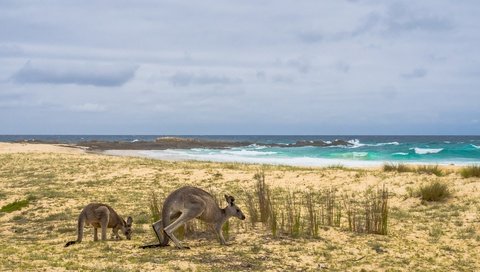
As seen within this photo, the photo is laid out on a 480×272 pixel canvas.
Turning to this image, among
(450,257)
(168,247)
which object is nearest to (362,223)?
(450,257)

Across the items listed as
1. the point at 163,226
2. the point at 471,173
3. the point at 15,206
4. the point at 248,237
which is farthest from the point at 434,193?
the point at 15,206

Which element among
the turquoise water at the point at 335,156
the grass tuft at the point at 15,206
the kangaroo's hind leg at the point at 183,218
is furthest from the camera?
the turquoise water at the point at 335,156

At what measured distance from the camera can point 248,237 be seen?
10.1 metres

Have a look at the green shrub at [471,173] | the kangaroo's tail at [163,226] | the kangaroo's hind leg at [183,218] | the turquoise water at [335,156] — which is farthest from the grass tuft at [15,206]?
the turquoise water at [335,156]

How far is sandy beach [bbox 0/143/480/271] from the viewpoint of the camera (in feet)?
27.2

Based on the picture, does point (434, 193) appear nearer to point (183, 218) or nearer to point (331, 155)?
point (183, 218)

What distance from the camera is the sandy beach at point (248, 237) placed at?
8281mm

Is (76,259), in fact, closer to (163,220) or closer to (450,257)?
(163,220)

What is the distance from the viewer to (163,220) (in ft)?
29.2

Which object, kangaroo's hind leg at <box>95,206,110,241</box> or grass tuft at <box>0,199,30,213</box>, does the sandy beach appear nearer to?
grass tuft at <box>0,199,30,213</box>

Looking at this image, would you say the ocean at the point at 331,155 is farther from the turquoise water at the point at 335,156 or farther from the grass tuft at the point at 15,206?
the grass tuft at the point at 15,206

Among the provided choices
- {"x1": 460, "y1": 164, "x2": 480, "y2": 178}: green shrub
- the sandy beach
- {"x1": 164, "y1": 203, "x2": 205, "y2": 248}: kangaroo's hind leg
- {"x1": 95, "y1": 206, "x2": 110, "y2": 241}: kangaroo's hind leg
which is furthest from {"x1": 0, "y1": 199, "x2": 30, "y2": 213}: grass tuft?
{"x1": 460, "y1": 164, "x2": 480, "y2": 178}: green shrub

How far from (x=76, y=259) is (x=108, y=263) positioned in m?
0.56

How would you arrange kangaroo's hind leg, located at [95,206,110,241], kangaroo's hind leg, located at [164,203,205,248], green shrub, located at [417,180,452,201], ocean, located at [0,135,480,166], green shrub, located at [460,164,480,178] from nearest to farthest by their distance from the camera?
kangaroo's hind leg, located at [164,203,205,248]
kangaroo's hind leg, located at [95,206,110,241]
green shrub, located at [417,180,452,201]
green shrub, located at [460,164,480,178]
ocean, located at [0,135,480,166]
